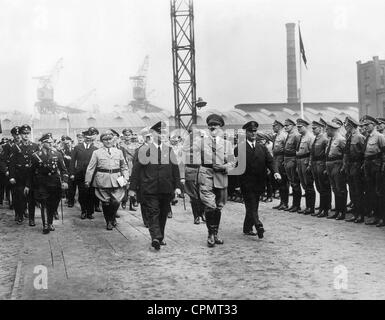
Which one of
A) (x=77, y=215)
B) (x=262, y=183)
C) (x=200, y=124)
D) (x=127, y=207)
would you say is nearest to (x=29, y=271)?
(x=262, y=183)

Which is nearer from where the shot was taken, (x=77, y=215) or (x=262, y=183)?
(x=262, y=183)

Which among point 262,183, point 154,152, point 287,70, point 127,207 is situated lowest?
point 127,207

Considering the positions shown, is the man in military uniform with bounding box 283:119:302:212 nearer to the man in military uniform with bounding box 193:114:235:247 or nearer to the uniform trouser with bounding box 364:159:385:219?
the uniform trouser with bounding box 364:159:385:219

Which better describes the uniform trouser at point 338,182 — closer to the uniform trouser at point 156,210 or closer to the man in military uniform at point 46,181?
the uniform trouser at point 156,210

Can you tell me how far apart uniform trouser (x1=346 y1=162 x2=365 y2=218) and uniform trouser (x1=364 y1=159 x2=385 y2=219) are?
137mm

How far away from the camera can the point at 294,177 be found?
11.3m

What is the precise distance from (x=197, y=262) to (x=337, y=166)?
14.7 ft

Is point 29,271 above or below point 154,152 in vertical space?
below

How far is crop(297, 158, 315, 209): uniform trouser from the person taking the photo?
35.4 feet

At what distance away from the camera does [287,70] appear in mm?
50406

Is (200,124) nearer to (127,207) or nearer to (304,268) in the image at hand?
(127,207)


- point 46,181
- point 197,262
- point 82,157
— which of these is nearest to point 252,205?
point 197,262

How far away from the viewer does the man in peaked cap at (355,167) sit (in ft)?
31.3

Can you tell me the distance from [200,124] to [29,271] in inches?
1829
